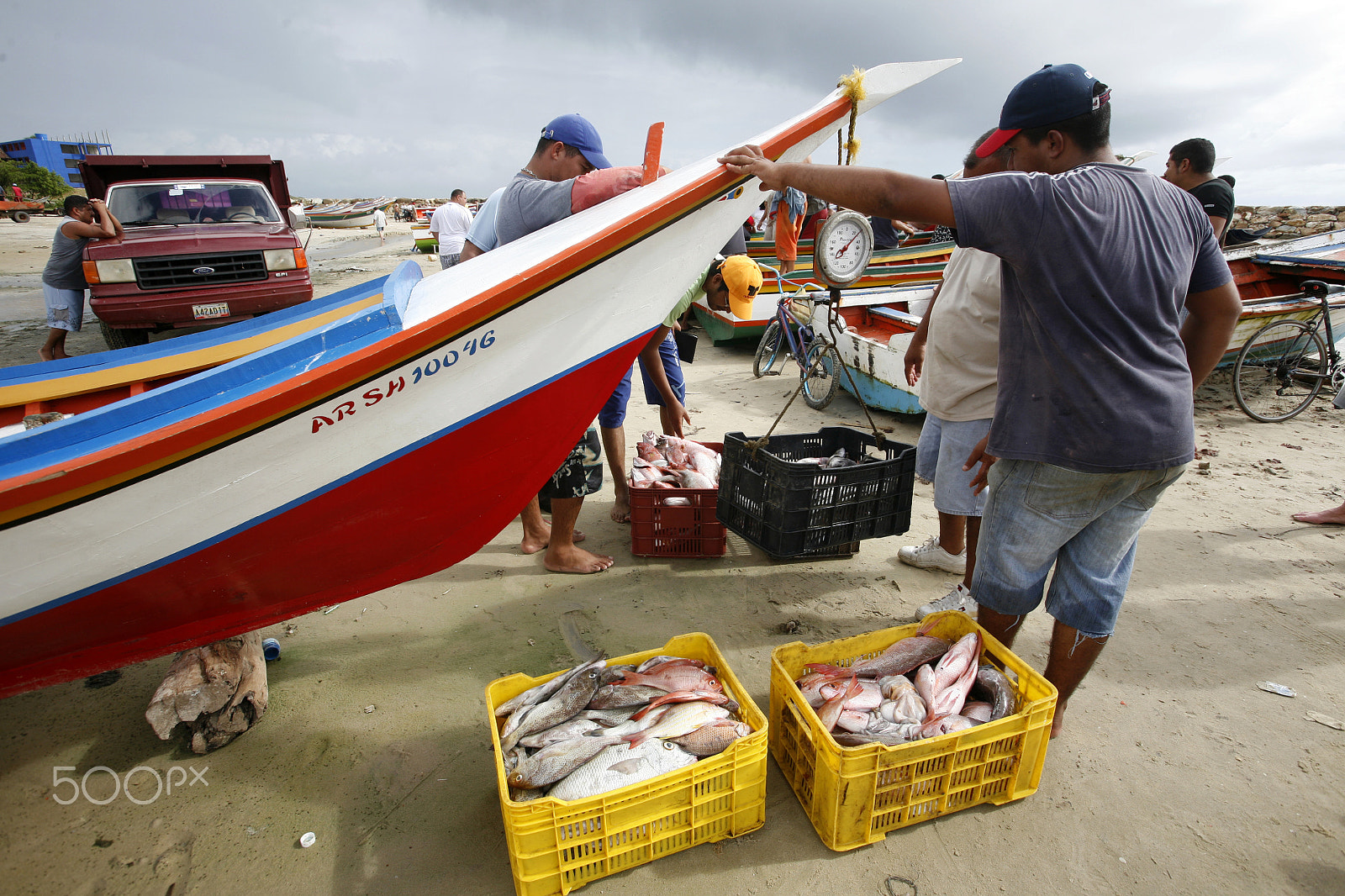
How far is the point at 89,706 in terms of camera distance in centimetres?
264

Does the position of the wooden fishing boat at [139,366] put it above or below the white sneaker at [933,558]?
above

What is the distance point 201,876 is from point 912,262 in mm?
12286

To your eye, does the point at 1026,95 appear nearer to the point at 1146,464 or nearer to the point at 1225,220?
the point at 1146,464

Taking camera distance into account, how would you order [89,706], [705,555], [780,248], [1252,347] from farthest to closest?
[780,248]
[1252,347]
[705,555]
[89,706]

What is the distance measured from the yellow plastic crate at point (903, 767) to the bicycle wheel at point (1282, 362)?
6299 mm

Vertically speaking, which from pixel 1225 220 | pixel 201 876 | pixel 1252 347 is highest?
pixel 1225 220

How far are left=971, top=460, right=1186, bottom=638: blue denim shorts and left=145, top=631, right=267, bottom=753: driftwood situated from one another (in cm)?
285

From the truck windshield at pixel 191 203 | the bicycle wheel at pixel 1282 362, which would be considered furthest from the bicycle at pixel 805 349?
the truck windshield at pixel 191 203

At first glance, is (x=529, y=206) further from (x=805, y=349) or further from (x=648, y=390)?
(x=805, y=349)

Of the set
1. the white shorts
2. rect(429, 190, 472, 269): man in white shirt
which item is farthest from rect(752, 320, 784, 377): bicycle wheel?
the white shorts

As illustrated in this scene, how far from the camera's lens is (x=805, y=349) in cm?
737

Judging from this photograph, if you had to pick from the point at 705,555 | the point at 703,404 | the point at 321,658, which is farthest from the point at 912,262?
the point at 321,658

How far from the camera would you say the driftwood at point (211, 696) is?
2363 mm

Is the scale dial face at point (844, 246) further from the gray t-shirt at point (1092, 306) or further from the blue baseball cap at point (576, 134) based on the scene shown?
the gray t-shirt at point (1092, 306)
